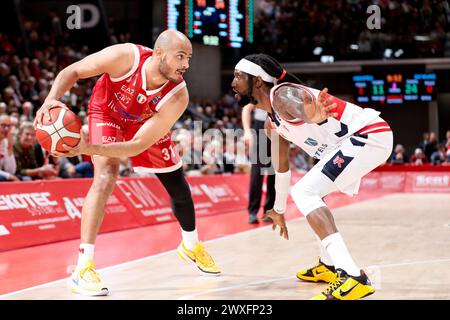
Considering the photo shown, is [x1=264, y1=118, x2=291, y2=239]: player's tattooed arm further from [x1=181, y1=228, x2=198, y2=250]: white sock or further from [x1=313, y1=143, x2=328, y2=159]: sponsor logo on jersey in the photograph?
[x1=181, y1=228, x2=198, y2=250]: white sock

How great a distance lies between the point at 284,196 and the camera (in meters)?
4.75

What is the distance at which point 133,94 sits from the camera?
464 cm

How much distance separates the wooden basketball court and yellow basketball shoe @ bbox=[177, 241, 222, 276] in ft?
0.25

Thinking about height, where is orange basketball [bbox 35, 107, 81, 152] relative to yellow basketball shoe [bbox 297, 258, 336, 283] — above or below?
above

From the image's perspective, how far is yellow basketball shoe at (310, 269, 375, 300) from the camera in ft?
12.8

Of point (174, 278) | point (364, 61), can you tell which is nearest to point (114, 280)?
point (174, 278)

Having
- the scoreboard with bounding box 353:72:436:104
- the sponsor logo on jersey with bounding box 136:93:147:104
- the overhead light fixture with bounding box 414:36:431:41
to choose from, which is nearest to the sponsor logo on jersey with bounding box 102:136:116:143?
the sponsor logo on jersey with bounding box 136:93:147:104

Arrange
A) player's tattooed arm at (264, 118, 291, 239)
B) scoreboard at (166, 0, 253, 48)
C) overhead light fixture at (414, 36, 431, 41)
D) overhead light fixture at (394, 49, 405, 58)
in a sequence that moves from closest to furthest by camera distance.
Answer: player's tattooed arm at (264, 118, 291, 239) → scoreboard at (166, 0, 253, 48) → overhead light fixture at (414, 36, 431, 41) → overhead light fixture at (394, 49, 405, 58)

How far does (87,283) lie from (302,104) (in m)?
1.77

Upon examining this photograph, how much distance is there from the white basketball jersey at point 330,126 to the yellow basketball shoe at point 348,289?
88cm

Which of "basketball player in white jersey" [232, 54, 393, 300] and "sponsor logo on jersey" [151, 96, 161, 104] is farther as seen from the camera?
"sponsor logo on jersey" [151, 96, 161, 104]

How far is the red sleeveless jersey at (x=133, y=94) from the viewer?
4.58 meters
